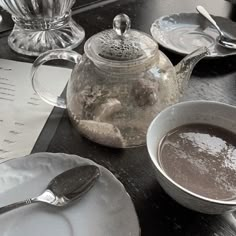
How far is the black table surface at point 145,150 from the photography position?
15.4 inches

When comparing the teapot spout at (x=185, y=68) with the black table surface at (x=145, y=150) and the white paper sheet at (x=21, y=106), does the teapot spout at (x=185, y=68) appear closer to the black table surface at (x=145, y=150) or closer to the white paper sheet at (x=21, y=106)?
the black table surface at (x=145, y=150)

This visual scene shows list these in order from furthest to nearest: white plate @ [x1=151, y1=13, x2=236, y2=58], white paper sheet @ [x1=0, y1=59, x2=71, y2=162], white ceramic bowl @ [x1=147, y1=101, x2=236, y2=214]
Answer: white plate @ [x1=151, y1=13, x2=236, y2=58] < white paper sheet @ [x1=0, y1=59, x2=71, y2=162] < white ceramic bowl @ [x1=147, y1=101, x2=236, y2=214]

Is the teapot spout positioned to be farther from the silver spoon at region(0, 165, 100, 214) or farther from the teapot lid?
the silver spoon at region(0, 165, 100, 214)

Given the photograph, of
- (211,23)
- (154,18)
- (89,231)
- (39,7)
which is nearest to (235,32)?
(211,23)

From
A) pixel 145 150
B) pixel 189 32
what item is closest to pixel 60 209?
pixel 145 150

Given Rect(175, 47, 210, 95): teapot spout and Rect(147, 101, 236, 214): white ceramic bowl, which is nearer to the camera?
Rect(147, 101, 236, 214): white ceramic bowl

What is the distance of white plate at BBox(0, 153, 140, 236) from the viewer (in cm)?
37

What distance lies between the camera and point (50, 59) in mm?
512

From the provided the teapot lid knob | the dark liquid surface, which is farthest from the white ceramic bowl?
the teapot lid knob

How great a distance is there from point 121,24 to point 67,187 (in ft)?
0.62

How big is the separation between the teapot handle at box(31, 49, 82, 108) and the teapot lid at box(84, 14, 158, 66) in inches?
1.7

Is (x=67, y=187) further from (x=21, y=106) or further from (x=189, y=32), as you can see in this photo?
(x=189, y=32)

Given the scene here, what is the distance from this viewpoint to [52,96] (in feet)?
1.76

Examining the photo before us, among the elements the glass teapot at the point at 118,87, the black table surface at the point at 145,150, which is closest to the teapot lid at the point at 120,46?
the glass teapot at the point at 118,87
